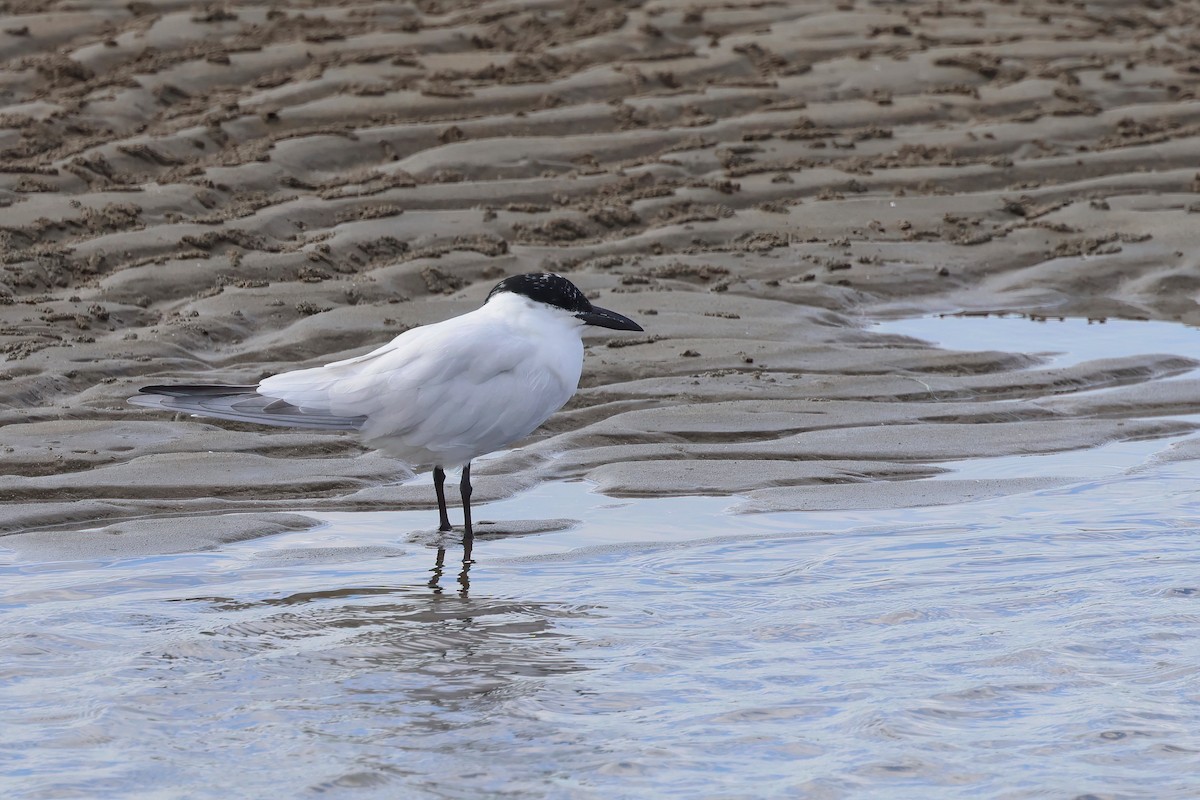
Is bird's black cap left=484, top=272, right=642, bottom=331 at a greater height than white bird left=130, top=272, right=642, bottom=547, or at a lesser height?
greater

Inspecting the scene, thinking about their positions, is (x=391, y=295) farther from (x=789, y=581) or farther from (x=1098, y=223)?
(x=1098, y=223)

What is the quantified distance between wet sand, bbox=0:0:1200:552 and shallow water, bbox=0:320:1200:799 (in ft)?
1.41

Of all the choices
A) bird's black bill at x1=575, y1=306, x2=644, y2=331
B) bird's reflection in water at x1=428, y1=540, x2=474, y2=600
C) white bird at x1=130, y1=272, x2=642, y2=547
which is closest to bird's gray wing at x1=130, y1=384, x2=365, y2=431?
white bird at x1=130, y1=272, x2=642, y2=547

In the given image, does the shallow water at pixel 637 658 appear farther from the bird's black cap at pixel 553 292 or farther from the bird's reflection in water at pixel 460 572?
the bird's black cap at pixel 553 292

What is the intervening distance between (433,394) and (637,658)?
1.51 meters

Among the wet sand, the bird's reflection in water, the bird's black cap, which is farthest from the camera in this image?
the wet sand

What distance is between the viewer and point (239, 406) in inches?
232

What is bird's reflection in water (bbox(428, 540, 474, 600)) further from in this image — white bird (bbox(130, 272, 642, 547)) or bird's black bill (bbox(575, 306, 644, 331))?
bird's black bill (bbox(575, 306, 644, 331))

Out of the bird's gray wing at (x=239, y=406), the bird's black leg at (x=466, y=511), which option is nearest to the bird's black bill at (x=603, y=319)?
the bird's black leg at (x=466, y=511)

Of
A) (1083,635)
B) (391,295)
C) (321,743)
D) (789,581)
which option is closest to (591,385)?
(391,295)

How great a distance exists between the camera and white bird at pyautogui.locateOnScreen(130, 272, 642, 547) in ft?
19.4

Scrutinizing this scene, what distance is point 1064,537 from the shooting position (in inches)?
231

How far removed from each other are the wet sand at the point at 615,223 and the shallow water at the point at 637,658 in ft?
1.41

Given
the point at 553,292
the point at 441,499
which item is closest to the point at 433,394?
the point at 441,499
